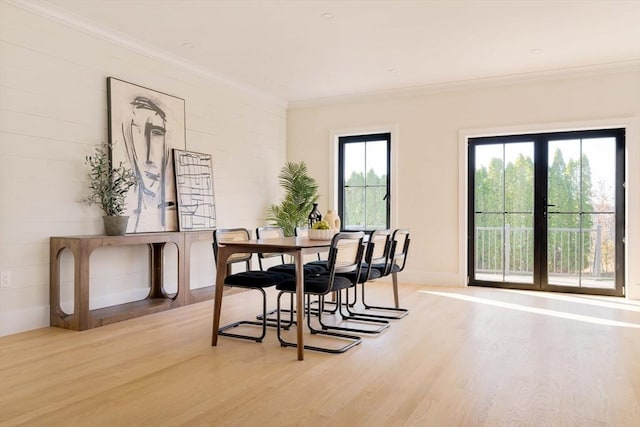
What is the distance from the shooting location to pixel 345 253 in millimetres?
3414

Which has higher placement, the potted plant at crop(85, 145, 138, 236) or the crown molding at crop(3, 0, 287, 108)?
the crown molding at crop(3, 0, 287, 108)

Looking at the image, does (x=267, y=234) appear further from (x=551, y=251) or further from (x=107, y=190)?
(x=551, y=251)

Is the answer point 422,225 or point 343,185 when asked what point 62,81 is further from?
point 422,225

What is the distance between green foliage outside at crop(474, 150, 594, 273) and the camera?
5.65 metres

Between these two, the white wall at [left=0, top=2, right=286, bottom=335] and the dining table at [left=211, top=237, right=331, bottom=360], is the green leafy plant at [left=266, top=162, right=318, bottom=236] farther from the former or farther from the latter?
the dining table at [left=211, top=237, right=331, bottom=360]

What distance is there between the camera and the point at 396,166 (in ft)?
21.5

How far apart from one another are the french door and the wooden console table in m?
3.55

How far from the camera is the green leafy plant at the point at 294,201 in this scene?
259 inches

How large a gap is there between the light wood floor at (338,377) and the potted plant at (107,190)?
894 millimetres

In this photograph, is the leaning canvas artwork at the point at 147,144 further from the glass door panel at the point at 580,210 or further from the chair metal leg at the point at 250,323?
the glass door panel at the point at 580,210

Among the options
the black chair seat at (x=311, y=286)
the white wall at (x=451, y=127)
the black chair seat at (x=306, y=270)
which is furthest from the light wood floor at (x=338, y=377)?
the white wall at (x=451, y=127)

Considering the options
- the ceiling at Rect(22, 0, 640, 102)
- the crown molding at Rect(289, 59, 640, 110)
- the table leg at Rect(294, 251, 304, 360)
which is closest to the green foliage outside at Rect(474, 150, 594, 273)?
the crown molding at Rect(289, 59, 640, 110)

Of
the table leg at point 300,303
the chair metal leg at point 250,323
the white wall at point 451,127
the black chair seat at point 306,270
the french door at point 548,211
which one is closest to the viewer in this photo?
the table leg at point 300,303

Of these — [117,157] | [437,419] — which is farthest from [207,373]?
[117,157]
